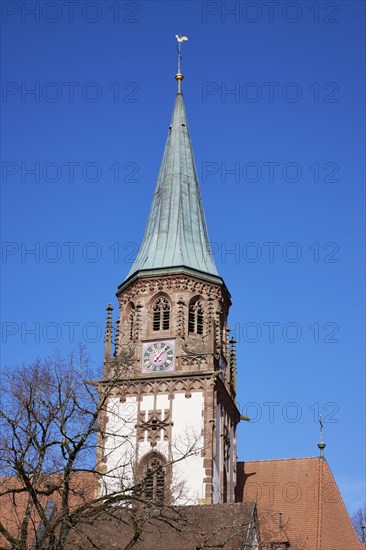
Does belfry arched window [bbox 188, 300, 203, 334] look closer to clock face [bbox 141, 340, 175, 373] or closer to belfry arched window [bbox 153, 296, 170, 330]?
belfry arched window [bbox 153, 296, 170, 330]

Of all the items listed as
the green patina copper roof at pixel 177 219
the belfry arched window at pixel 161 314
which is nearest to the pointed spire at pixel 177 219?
the green patina copper roof at pixel 177 219

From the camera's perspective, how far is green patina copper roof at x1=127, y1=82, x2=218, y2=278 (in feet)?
133

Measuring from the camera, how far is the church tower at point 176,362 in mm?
35375

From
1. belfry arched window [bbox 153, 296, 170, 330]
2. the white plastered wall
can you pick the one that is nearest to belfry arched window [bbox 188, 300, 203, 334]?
belfry arched window [bbox 153, 296, 170, 330]

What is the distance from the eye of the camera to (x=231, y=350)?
4031cm

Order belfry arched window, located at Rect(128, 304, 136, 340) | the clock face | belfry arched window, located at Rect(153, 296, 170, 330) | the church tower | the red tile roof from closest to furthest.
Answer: the church tower, the red tile roof, the clock face, belfry arched window, located at Rect(153, 296, 170, 330), belfry arched window, located at Rect(128, 304, 136, 340)

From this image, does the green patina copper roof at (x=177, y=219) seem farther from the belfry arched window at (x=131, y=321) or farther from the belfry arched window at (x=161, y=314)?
the belfry arched window at (x=131, y=321)

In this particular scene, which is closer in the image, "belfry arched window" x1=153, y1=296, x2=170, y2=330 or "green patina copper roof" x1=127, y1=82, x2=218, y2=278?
"belfry arched window" x1=153, y1=296, x2=170, y2=330

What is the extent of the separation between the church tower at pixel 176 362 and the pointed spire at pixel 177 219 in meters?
0.05

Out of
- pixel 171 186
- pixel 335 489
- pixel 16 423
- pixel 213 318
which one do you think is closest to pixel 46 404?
pixel 16 423

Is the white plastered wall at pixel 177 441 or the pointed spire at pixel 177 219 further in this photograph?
the pointed spire at pixel 177 219

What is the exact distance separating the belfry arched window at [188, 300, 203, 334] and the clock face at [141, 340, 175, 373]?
1.26m

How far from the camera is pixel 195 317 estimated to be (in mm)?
38875

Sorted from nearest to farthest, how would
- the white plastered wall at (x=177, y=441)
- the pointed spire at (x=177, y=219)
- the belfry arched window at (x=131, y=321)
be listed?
the white plastered wall at (x=177, y=441) < the belfry arched window at (x=131, y=321) < the pointed spire at (x=177, y=219)
